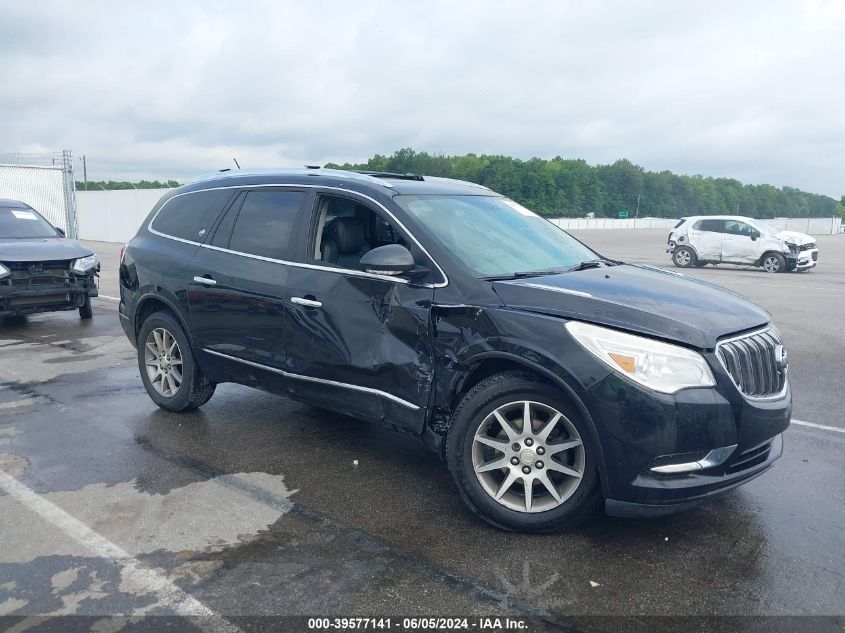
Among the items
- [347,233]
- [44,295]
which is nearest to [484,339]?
[347,233]

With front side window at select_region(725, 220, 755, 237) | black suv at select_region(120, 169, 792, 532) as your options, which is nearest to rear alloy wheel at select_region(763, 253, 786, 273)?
front side window at select_region(725, 220, 755, 237)

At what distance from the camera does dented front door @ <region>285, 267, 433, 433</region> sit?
400 cm

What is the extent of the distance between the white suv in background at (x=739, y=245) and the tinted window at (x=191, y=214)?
19.7 meters

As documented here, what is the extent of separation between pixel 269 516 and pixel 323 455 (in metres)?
1.00

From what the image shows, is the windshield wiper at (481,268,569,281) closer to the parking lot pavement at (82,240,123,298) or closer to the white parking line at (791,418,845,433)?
the white parking line at (791,418,845,433)

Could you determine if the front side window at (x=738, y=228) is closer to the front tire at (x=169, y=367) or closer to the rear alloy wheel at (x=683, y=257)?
the rear alloy wheel at (x=683, y=257)

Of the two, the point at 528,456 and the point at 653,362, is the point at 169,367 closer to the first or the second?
the point at 528,456

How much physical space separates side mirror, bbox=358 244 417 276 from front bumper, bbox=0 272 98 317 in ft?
24.4

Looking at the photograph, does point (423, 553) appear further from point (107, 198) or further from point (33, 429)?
point (107, 198)

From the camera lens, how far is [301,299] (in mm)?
4520

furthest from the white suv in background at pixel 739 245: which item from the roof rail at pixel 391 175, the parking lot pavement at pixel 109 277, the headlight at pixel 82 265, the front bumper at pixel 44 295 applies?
the roof rail at pixel 391 175

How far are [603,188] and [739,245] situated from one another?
4290 inches

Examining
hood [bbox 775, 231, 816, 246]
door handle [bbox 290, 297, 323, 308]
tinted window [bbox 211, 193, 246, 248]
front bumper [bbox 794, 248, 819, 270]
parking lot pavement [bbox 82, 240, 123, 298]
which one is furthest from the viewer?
hood [bbox 775, 231, 816, 246]

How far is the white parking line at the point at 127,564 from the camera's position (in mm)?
2916
